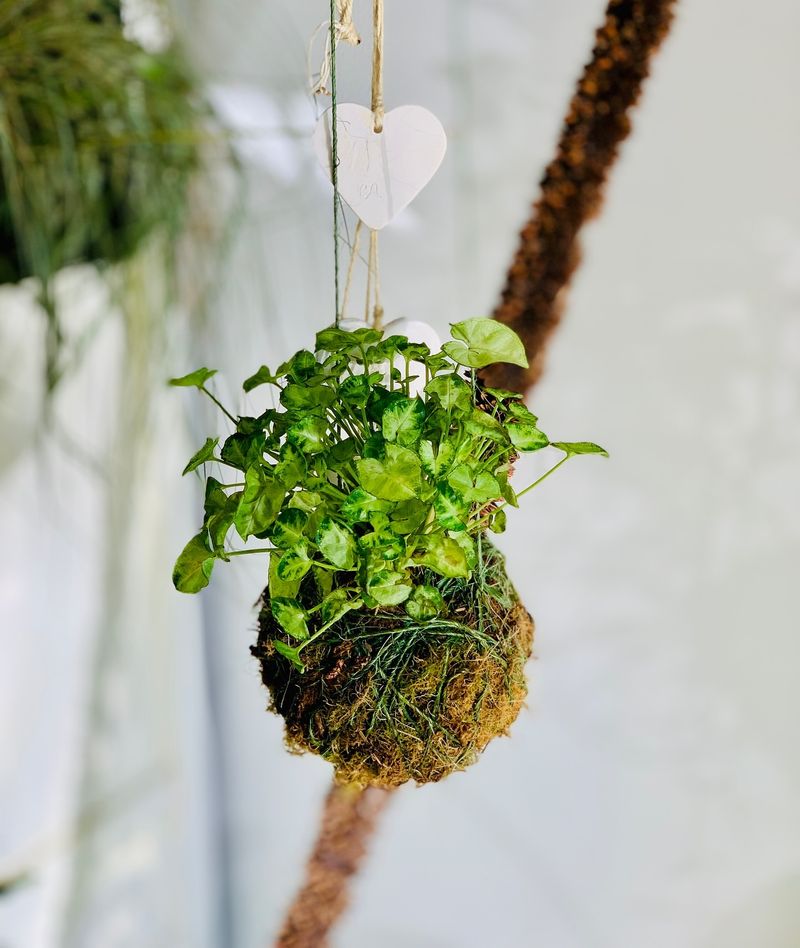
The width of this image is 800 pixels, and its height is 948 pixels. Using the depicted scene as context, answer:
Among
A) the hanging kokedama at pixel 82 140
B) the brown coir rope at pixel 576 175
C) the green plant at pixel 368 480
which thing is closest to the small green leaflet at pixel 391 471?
the green plant at pixel 368 480

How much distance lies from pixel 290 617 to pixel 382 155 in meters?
0.34

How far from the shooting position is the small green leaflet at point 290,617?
0.55m

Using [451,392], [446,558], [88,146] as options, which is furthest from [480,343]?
[88,146]

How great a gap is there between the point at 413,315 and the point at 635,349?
365 mm

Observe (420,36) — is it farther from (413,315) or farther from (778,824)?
(778,824)

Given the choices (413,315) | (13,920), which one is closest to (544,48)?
(413,315)

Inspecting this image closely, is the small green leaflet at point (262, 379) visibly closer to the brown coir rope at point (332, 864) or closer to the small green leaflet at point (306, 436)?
the small green leaflet at point (306, 436)

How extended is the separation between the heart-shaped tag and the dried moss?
0.28m

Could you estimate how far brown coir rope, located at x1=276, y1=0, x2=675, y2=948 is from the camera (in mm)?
888

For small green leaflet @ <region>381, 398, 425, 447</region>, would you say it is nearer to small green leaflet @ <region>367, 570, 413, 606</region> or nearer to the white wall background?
small green leaflet @ <region>367, 570, 413, 606</region>

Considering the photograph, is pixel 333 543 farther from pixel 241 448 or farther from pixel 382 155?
pixel 382 155

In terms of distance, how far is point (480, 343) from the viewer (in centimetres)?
56

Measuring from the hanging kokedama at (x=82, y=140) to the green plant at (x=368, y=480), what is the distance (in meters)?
0.69

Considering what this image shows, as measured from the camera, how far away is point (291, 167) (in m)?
1.52
